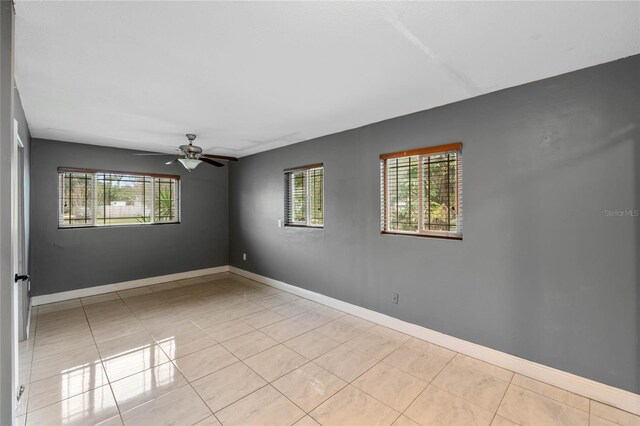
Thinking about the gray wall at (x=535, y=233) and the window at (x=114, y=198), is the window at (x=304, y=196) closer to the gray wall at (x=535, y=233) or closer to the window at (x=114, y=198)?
the gray wall at (x=535, y=233)

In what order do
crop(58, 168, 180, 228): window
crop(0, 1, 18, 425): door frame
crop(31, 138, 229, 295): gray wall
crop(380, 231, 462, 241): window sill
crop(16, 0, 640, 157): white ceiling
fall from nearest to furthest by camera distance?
crop(0, 1, 18, 425): door frame < crop(16, 0, 640, 157): white ceiling < crop(380, 231, 462, 241): window sill < crop(31, 138, 229, 295): gray wall < crop(58, 168, 180, 228): window

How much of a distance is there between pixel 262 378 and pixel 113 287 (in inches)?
151

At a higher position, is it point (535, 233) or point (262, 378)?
point (535, 233)

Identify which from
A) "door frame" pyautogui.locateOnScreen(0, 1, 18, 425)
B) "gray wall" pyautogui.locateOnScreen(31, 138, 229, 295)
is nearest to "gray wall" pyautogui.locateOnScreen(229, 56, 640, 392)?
"door frame" pyautogui.locateOnScreen(0, 1, 18, 425)

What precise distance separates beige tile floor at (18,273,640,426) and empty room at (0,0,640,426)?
0.07 feet

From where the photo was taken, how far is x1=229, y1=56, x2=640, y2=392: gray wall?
6.88 ft

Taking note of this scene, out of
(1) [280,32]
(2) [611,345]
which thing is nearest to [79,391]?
(1) [280,32]

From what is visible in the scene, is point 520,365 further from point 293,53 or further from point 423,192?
point 293,53

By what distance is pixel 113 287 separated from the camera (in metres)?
4.87

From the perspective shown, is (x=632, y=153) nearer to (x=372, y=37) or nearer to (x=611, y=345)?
(x=611, y=345)

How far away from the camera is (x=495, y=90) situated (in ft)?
8.60

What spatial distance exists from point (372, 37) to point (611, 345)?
2782 mm

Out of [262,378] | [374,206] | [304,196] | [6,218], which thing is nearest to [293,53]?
[6,218]

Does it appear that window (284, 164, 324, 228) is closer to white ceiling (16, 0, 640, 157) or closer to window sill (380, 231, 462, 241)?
window sill (380, 231, 462, 241)
